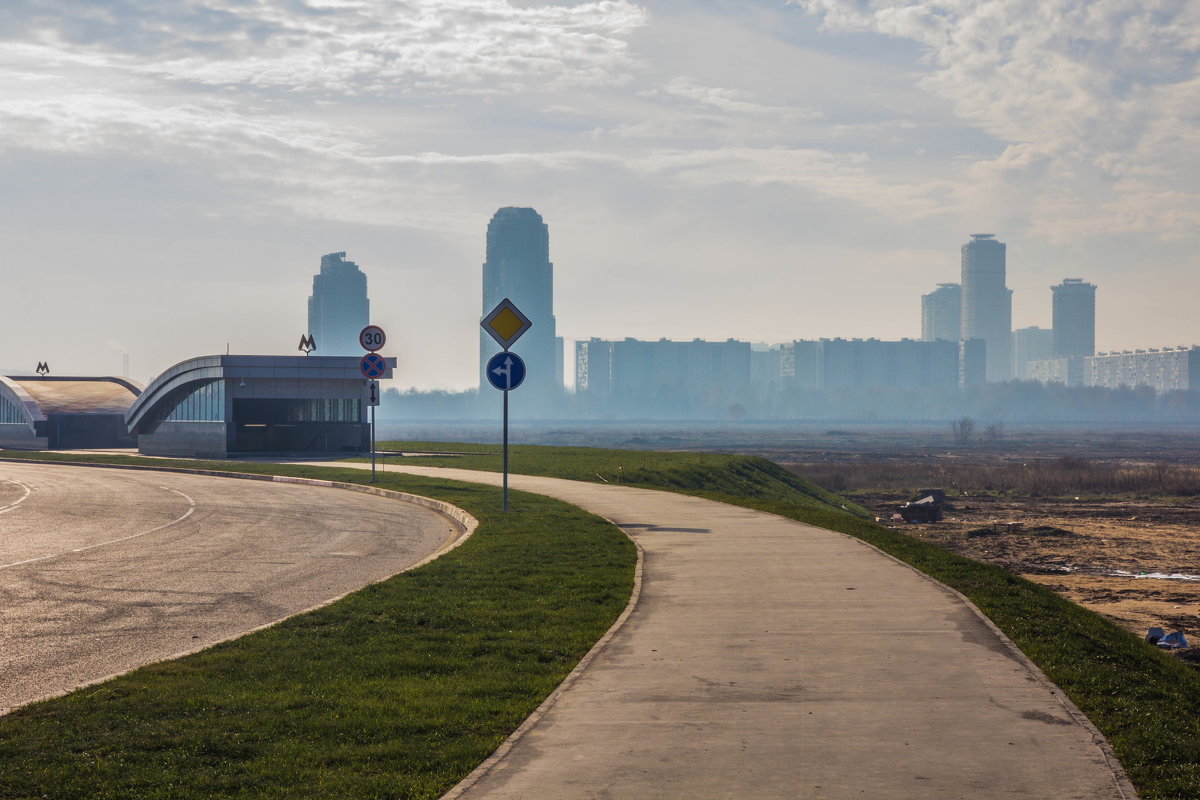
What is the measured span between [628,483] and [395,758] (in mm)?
26085

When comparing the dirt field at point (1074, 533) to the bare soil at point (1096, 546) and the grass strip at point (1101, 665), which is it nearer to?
the bare soil at point (1096, 546)

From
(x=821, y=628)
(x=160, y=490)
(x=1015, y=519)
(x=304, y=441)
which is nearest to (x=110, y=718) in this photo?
(x=821, y=628)

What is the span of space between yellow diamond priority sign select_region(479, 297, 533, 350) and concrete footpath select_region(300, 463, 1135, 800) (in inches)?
333

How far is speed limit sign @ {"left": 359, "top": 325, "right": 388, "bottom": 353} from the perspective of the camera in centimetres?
2803

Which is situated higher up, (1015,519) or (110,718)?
(110,718)

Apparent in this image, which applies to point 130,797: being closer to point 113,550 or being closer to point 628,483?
point 113,550

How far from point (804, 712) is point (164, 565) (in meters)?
10.7

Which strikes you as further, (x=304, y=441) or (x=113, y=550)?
(x=304, y=441)

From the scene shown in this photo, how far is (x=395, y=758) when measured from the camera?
232 inches

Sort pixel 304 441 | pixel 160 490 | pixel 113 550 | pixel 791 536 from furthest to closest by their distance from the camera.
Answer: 1. pixel 304 441
2. pixel 160 490
3. pixel 791 536
4. pixel 113 550

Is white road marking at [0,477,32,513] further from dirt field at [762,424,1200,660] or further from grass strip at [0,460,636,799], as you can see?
dirt field at [762,424,1200,660]

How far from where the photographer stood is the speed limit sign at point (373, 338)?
28031mm

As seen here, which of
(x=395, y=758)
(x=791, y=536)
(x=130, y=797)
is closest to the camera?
(x=130, y=797)

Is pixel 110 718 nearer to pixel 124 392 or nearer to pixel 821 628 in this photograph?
pixel 821 628
